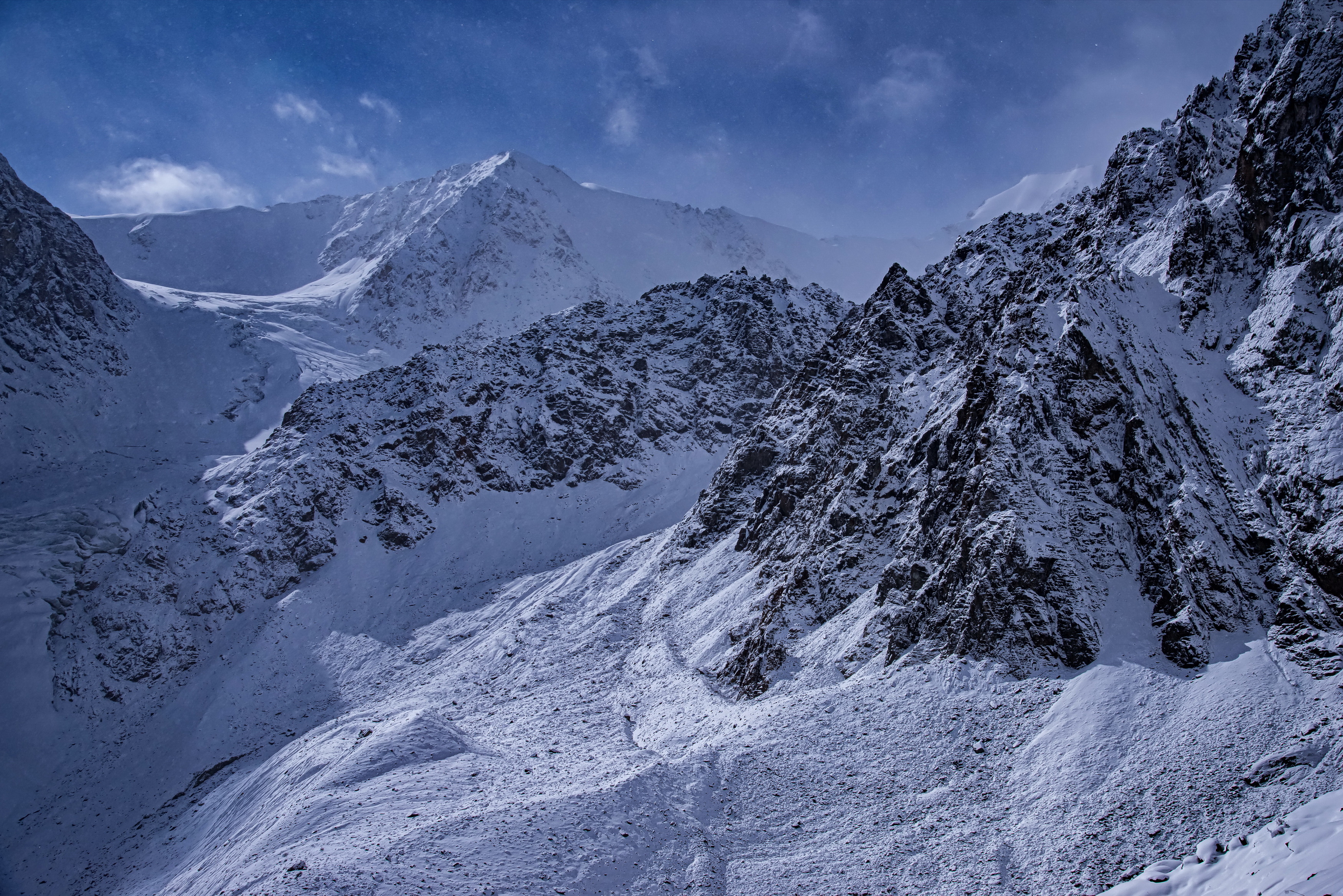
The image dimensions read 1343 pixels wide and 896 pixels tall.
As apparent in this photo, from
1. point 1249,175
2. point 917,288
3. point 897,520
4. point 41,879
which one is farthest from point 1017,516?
point 41,879

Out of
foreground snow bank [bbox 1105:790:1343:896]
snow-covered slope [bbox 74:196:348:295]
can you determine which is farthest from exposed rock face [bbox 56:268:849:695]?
snow-covered slope [bbox 74:196:348:295]

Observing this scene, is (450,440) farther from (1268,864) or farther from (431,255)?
(431,255)

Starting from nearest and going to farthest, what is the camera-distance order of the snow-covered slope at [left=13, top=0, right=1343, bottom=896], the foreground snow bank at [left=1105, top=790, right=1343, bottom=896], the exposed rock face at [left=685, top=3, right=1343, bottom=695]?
the foreground snow bank at [left=1105, top=790, right=1343, bottom=896] → the snow-covered slope at [left=13, top=0, right=1343, bottom=896] → the exposed rock face at [left=685, top=3, right=1343, bottom=695]

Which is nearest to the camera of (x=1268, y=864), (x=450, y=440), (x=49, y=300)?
(x=1268, y=864)

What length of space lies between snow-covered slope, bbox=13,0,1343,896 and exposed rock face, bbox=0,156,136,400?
4673cm

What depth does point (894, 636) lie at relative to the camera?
3033 centimetres

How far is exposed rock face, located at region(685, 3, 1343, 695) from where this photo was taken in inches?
933

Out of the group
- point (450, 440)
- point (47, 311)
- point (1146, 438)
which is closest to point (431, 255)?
point (47, 311)

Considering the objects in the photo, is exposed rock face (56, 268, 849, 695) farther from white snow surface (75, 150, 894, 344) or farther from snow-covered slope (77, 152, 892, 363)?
white snow surface (75, 150, 894, 344)

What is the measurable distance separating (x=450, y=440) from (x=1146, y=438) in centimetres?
6590

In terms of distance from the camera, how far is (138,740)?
161ft

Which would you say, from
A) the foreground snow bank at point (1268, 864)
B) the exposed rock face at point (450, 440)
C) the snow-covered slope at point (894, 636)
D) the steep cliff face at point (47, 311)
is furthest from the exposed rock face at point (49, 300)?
the foreground snow bank at point (1268, 864)

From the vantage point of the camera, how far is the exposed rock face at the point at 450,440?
60156mm

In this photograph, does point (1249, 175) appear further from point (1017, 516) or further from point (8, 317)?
point (8, 317)
